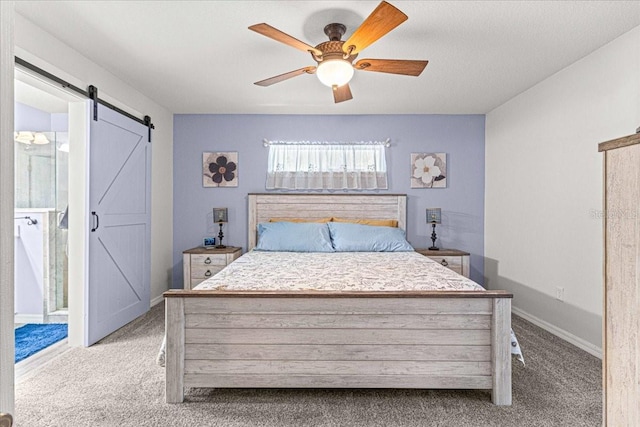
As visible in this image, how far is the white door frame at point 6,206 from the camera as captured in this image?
1.68 feet

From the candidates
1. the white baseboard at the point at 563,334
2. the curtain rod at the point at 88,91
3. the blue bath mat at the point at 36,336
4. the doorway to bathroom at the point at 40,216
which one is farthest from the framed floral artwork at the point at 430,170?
the blue bath mat at the point at 36,336

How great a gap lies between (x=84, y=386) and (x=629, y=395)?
2.80m

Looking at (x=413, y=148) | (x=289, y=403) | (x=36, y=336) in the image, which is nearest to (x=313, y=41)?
(x=413, y=148)

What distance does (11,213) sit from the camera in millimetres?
545

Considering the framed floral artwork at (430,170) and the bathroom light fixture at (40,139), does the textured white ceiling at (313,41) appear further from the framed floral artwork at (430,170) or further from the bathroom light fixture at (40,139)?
the bathroom light fixture at (40,139)

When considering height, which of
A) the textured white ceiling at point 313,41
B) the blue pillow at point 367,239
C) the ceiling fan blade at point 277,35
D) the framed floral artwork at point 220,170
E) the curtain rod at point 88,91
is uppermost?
the textured white ceiling at point 313,41

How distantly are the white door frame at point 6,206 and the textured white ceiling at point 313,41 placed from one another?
197 cm

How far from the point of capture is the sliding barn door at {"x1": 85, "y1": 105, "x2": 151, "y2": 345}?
3.04 meters

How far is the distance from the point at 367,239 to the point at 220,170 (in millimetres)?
2094

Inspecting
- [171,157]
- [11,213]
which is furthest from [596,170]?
[171,157]

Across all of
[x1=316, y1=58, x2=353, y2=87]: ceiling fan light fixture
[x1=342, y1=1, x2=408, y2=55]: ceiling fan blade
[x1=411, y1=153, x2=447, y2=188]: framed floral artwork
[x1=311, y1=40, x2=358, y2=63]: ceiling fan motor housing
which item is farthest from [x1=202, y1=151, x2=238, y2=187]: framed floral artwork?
[x1=342, y1=1, x2=408, y2=55]: ceiling fan blade

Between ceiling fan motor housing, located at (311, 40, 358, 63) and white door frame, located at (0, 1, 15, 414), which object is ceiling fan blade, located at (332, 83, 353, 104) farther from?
white door frame, located at (0, 1, 15, 414)

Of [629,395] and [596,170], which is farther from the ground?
[596,170]

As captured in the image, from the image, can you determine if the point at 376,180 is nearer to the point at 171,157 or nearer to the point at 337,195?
the point at 337,195
